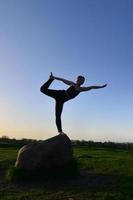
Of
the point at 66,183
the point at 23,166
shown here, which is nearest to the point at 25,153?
the point at 23,166

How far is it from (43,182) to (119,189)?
3.18 m

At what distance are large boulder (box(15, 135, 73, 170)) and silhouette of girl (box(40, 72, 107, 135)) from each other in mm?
664

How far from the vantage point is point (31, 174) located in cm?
1784

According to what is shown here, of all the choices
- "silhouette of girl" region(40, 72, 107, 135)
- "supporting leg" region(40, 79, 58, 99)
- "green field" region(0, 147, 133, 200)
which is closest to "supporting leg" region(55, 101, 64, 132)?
"silhouette of girl" region(40, 72, 107, 135)

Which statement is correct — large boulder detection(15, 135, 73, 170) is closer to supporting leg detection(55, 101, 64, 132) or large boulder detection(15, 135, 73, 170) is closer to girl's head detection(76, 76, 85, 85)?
supporting leg detection(55, 101, 64, 132)

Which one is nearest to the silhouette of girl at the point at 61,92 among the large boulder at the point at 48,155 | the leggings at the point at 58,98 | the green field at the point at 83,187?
the leggings at the point at 58,98

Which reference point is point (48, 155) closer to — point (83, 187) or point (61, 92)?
point (83, 187)

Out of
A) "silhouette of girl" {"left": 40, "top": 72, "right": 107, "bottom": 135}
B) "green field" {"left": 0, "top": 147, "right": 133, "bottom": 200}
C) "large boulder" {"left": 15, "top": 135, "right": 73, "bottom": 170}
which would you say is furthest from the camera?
"silhouette of girl" {"left": 40, "top": 72, "right": 107, "bottom": 135}

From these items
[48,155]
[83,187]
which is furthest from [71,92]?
[83,187]

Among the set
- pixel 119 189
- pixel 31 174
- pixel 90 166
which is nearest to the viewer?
pixel 119 189

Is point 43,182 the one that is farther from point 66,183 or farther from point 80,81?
point 80,81

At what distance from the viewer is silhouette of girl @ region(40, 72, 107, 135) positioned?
1822 cm

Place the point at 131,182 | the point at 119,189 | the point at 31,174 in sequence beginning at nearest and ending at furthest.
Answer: the point at 119,189, the point at 131,182, the point at 31,174

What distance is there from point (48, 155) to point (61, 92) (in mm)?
2544
